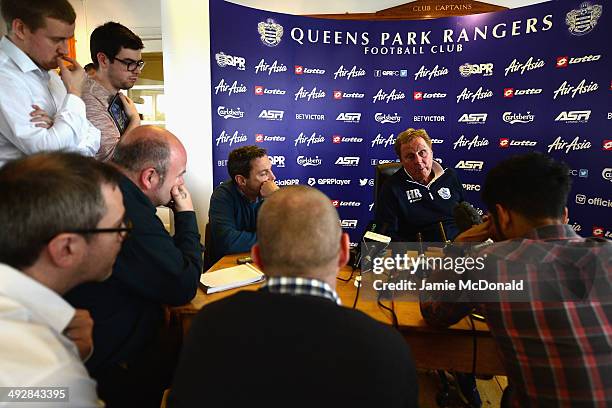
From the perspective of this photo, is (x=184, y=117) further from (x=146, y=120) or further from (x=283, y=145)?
(x=146, y=120)

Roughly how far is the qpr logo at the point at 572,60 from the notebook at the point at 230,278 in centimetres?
369

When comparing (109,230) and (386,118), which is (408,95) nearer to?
(386,118)

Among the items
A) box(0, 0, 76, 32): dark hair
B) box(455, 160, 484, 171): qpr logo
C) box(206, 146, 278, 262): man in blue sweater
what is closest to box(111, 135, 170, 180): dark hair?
box(0, 0, 76, 32): dark hair

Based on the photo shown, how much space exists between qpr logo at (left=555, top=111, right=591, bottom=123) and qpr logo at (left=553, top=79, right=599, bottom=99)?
0.17m

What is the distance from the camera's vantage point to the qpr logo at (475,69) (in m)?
4.17

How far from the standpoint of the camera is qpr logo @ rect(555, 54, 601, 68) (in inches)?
140

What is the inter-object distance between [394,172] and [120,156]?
6.69ft

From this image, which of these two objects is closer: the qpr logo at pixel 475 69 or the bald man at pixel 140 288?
the bald man at pixel 140 288

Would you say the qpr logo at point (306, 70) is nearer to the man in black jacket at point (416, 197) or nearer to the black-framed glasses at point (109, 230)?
the man in black jacket at point (416, 197)

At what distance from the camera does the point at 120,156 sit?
5.29 ft

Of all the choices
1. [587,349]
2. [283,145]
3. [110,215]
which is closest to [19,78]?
[110,215]

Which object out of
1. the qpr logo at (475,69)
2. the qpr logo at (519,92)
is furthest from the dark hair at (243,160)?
the qpr logo at (519,92)

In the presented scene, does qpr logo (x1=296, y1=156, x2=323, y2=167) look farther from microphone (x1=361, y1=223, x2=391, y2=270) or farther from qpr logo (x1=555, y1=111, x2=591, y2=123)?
microphone (x1=361, y1=223, x2=391, y2=270)

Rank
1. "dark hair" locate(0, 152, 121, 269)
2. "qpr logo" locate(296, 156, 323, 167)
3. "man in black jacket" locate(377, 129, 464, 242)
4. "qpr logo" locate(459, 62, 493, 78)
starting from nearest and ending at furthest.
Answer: "dark hair" locate(0, 152, 121, 269) < "man in black jacket" locate(377, 129, 464, 242) < "qpr logo" locate(459, 62, 493, 78) < "qpr logo" locate(296, 156, 323, 167)
